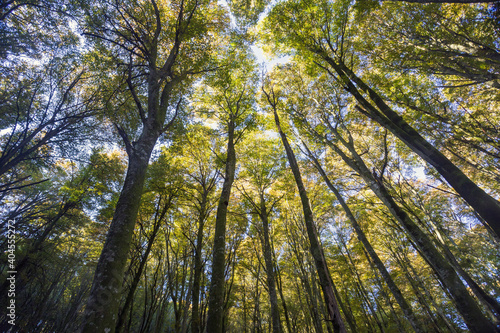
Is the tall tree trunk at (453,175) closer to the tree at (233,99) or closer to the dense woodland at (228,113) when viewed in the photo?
the dense woodland at (228,113)

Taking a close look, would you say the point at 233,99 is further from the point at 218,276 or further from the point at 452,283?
the point at 452,283

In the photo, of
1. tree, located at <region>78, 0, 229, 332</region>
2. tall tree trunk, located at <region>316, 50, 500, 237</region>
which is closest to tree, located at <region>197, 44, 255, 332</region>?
tree, located at <region>78, 0, 229, 332</region>

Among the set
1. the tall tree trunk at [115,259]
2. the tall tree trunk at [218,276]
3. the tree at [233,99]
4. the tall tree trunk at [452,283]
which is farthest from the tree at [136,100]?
the tall tree trunk at [452,283]

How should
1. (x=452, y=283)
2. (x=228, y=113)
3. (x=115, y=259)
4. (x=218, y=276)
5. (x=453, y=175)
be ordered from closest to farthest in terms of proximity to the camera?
(x=115, y=259) → (x=453, y=175) → (x=452, y=283) → (x=218, y=276) → (x=228, y=113)

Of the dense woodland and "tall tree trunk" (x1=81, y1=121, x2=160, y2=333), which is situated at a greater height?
the dense woodland

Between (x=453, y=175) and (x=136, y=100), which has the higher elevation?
(x=136, y=100)

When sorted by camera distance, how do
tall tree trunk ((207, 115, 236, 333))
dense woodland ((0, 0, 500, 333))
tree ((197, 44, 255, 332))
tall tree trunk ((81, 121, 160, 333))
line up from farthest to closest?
tree ((197, 44, 255, 332)) < dense woodland ((0, 0, 500, 333)) < tall tree trunk ((207, 115, 236, 333)) < tall tree trunk ((81, 121, 160, 333))

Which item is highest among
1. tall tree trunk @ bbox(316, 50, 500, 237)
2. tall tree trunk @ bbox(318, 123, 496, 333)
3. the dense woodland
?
the dense woodland

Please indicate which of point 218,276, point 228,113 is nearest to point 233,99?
point 228,113

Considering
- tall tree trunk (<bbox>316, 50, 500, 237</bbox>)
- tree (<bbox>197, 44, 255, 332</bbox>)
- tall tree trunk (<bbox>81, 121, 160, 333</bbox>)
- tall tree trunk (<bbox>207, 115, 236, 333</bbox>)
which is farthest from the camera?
tree (<bbox>197, 44, 255, 332</bbox>)

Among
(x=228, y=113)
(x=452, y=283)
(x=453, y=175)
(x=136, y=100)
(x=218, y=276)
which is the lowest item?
(x=452, y=283)

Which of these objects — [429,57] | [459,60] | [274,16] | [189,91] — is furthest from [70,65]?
[459,60]

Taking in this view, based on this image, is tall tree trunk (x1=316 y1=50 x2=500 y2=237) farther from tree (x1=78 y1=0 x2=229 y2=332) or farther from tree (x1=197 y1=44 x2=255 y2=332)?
tree (x1=78 y1=0 x2=229 y2=332)

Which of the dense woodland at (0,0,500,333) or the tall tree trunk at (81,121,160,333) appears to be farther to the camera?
the dense woodland at (0,0,500,333)
